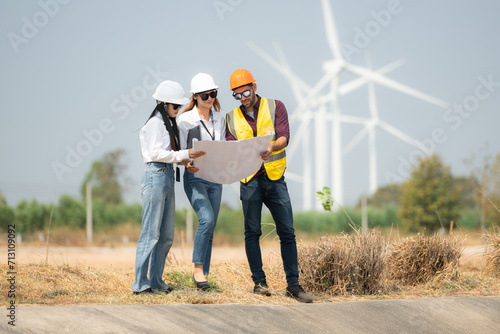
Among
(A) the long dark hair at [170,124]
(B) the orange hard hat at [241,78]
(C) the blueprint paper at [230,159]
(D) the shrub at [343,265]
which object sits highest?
(B) the orange hard hat at [241,78]

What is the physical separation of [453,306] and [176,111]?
3.48 metres

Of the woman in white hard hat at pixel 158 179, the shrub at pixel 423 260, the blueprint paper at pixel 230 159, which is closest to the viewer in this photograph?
the blueprint paper at pixel 230 159

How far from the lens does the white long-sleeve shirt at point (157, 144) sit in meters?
5.91

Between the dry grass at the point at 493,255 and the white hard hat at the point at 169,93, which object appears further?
the dry grass at the point at 493,255

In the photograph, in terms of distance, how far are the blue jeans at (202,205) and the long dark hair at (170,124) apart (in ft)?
1.14

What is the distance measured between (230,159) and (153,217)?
0.97 meters

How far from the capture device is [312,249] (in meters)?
6.88

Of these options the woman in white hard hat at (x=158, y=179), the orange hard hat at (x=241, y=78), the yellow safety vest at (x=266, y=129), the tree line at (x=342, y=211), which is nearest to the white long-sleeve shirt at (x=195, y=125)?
the woman in white hard hat at (x=158, y=179)

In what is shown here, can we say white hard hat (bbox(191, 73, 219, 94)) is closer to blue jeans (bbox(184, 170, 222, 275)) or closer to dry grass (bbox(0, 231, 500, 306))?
blue jeans (bbox(184, 170, 222, 275))

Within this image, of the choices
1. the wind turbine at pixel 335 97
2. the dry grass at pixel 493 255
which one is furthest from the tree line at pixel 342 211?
the dry grass at pixel 493 255

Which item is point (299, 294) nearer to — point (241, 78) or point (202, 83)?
point (241, 78)

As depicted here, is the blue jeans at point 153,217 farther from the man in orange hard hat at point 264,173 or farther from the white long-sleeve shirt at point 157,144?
the man in orange hard hat at point 264,173

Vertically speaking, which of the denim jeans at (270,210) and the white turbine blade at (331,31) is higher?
the white turbine blade at (331,31)

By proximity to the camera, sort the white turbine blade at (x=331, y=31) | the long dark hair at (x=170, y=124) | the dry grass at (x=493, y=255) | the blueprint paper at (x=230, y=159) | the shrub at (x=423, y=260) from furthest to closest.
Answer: the white turbine blade at (x=331, y=31), the dry grass at (x=493, y=255), the shrub at (x=423, y=260), the long dark hair at (x=170, y=124), the blueprint paper at (x=230, y=159)
